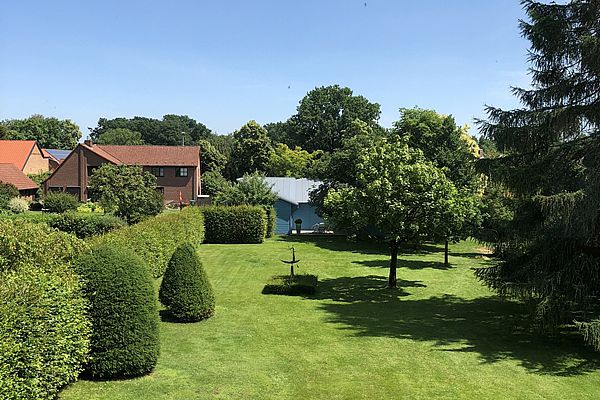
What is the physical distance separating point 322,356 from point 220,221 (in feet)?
75.9

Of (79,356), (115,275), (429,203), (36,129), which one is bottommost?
(79,356)

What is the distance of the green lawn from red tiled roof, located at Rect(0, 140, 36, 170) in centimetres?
5624

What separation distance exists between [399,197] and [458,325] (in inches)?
224

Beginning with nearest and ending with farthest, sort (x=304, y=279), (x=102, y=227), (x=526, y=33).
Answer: (x=526, y=33)
(x=304, y=279)
(x=102, y=227)

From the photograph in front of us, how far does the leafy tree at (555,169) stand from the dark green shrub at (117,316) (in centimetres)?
942

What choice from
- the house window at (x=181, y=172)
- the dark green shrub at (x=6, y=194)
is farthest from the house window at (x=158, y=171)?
the dark green shrub at (x=6, y=194)

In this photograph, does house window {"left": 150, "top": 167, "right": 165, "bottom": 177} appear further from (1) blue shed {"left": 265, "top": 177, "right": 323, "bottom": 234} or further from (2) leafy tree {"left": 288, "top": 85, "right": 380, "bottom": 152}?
(2) leafy tree {"left": 288, "top": 85, "right": 380, "bottom": 152}

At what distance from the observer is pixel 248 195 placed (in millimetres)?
37656

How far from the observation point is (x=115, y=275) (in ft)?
30.0

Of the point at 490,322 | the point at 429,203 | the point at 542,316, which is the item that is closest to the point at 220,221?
the point at 429,203

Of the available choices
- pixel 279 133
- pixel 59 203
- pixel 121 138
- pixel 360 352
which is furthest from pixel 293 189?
pixel 121 138

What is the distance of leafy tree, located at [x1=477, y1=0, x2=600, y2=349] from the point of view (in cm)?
1247

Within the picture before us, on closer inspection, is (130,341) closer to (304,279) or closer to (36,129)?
(304,279)

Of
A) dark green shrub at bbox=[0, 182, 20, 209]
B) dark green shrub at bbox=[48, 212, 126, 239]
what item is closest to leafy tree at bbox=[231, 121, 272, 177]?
dark green shrub at bbox=[0, 182, 20, 209]
